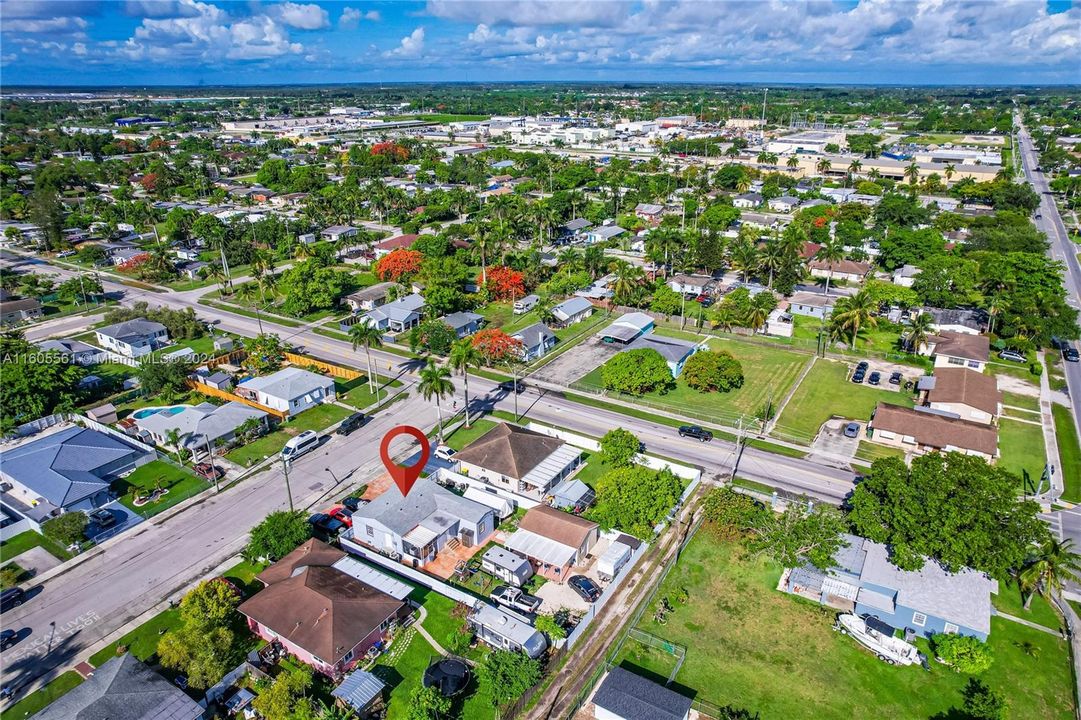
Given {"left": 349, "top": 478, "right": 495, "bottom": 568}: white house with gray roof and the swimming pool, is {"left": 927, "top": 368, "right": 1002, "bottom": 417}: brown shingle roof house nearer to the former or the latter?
{"left": 349, "top": 478, "right": 495, "bottom": 568}: white house with gray roof

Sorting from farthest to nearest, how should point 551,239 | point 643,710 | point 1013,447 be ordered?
point 551,239
point 1013,447
point 643,710

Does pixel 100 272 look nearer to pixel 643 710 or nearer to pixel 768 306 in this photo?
pixel 768 306

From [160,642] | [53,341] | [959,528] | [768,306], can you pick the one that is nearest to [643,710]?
[959,528]

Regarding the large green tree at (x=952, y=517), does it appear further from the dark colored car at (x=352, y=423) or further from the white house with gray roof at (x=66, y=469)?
the white house with gray roof at (x=66, y=469)

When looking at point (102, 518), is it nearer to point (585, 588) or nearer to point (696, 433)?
point (585, 588)

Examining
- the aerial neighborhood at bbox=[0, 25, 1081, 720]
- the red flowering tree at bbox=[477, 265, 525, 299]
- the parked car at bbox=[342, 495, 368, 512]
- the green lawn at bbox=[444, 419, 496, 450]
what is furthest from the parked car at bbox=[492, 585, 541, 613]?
the red flowering tree at bbox=[477, 265, 525, 299]

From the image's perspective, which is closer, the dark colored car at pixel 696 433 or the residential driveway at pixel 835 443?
the residential driveway at pixel 835 443

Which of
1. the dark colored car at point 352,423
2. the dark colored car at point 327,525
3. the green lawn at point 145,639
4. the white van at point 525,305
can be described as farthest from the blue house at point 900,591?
the white van at point 525,305
